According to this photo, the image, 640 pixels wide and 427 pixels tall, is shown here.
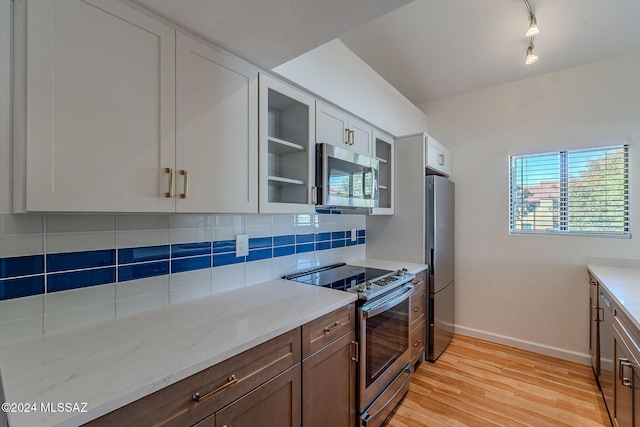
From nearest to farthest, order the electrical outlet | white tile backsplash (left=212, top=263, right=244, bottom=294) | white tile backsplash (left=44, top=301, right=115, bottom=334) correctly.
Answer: white tile backsplash (left=44, top=301, right=115, bottom=334)
white tile backsplash (left=212, top=263, right=244, bottom=294)
the electrical outlet

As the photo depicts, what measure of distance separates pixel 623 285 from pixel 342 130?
6.77 feet

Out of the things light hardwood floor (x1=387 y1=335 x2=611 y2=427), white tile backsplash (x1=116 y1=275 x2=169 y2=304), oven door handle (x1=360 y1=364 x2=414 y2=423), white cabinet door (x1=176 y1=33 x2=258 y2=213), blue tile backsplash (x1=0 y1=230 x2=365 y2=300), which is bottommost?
light hardwood floor (x1=387 y1=335 x2=611 y2=427)

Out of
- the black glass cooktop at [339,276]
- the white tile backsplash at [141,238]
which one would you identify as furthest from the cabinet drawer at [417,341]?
the white tile backsplash at [141,238]

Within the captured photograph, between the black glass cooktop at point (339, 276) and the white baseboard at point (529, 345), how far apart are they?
1634 millimetres

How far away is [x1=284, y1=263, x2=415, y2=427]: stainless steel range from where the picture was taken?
63.5 inches

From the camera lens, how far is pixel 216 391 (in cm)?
90

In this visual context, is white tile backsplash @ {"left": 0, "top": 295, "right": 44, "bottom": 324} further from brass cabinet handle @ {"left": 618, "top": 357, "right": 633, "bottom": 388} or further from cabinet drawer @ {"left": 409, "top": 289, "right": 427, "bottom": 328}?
brass cabinet handle @ {"left": 618, "top": 357, "right": 633, "bottom": 388}

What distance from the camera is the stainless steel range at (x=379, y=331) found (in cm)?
161

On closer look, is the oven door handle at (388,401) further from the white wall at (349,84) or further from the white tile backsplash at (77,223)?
the white wall at (349,84)

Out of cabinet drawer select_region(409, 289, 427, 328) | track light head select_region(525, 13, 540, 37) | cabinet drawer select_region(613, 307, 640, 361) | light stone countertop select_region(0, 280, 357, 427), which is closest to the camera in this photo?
light stone countertop select_region(0, 280, 357, 427)

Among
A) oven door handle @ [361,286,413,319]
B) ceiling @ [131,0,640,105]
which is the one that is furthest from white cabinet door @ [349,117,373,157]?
oven door handle @ [361,286,413,319]

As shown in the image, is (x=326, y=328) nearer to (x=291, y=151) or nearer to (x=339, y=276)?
(x=339, y=276)

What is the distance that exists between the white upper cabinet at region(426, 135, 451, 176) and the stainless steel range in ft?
3.85

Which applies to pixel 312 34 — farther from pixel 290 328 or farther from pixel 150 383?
pixel 150 383
